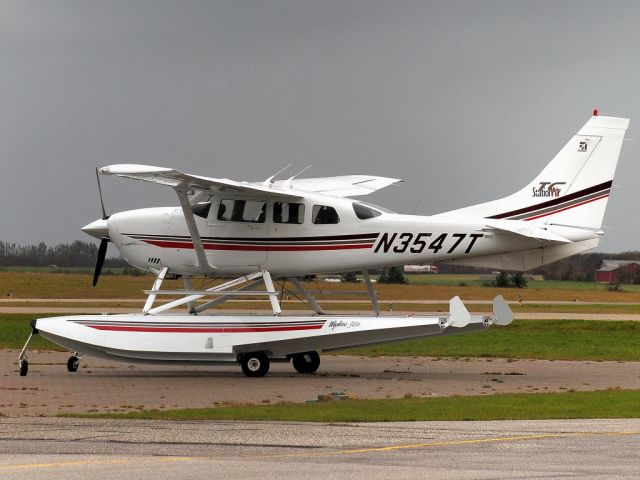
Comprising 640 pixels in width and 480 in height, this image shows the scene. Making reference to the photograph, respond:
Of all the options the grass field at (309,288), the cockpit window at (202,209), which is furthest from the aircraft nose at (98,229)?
the grass field at (309,288)

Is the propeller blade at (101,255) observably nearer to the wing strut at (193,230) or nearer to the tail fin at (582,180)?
the wing strut at (193,230)

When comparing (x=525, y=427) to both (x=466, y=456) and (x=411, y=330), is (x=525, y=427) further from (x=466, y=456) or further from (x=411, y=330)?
(x=411, y=330)

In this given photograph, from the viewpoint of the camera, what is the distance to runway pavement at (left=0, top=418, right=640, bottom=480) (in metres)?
10.9

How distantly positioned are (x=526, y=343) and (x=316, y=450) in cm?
2417

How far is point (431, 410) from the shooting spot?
17.5m

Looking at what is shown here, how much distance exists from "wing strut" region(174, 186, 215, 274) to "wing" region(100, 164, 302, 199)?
0.71ft

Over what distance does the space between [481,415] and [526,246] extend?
340 inches

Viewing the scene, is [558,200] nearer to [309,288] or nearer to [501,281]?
[309,288]

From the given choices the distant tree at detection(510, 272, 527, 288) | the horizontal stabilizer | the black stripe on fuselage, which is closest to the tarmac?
the horizontal stabilizer

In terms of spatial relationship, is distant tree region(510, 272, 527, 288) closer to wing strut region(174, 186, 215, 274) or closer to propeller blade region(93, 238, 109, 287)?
propeller blade region(93, 238, 109, 287)

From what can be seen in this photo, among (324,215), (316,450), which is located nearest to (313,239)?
(324,215)

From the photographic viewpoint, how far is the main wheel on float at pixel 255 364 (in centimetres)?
2459

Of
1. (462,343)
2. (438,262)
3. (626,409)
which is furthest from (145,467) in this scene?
(462,343)

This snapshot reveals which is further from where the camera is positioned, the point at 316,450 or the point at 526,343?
the point at 526,343
